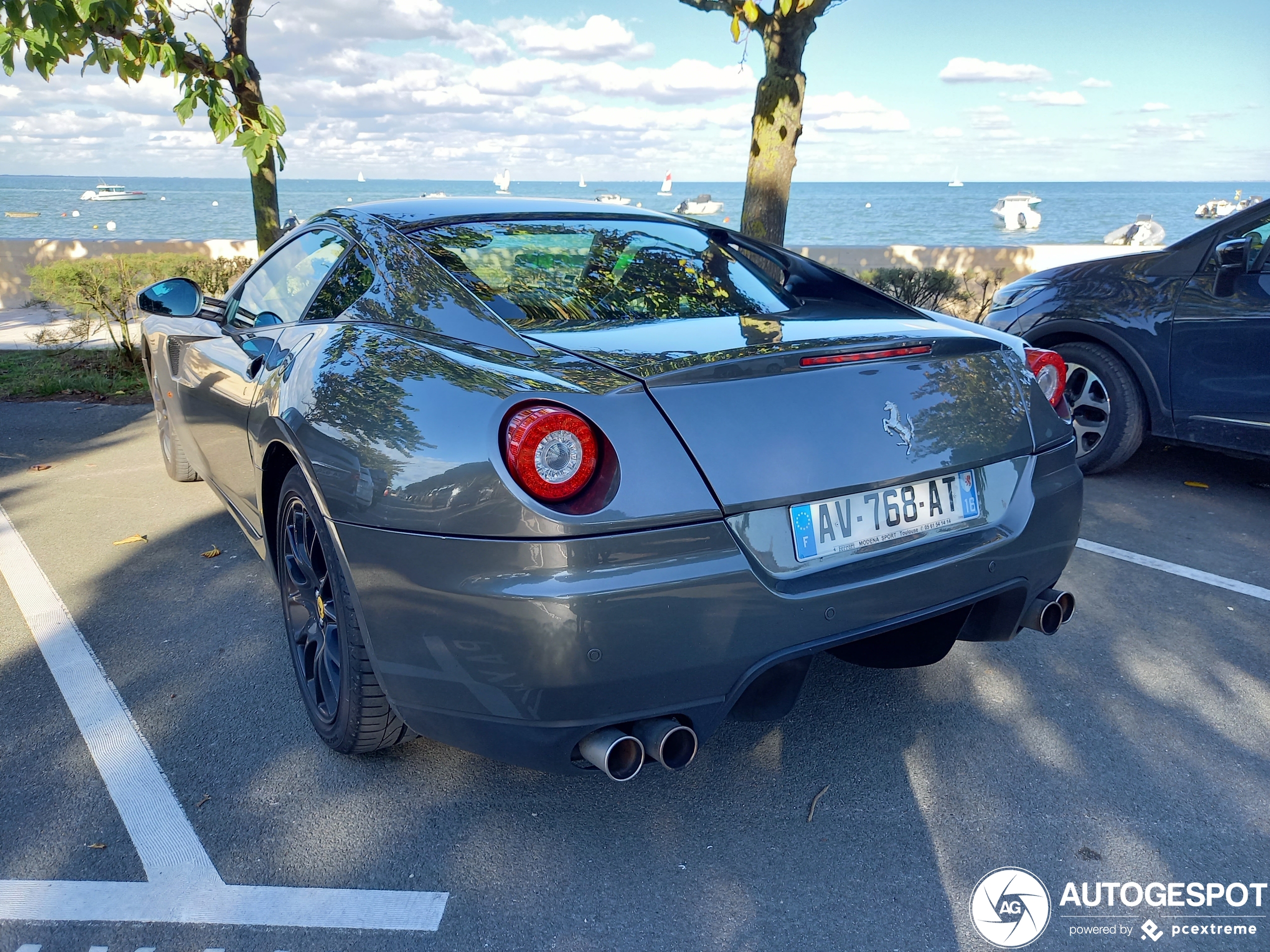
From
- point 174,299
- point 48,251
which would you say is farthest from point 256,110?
point 48,251

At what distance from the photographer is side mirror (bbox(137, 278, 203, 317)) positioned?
3.70m

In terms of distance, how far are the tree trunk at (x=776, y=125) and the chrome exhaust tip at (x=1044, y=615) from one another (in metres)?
5.21

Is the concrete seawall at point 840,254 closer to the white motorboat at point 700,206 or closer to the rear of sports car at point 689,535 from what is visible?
the rear of sports car at point 689,535

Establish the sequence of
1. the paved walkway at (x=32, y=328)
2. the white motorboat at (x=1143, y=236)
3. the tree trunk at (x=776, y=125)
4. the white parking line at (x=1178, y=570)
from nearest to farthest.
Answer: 1. the white parking line at (x=1178, y=570)
2. the tree trunk at (x=776, y=125)
3. the paved walkway at (x=32, y=328)
4. the white motorboat at (x=1143, y=236)

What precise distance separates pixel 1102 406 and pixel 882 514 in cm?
378

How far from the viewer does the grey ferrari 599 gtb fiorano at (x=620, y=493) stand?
184 centimetres

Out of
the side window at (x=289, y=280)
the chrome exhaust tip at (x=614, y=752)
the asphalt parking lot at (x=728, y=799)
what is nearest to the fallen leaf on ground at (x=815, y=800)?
the asphalt parking lot at (x=728, y=799)

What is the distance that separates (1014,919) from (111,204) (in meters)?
121

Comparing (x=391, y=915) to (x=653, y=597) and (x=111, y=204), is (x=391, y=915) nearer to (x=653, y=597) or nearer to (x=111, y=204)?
(x=653, y=597)

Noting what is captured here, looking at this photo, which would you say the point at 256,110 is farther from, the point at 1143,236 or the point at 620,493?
the point at 1143,236

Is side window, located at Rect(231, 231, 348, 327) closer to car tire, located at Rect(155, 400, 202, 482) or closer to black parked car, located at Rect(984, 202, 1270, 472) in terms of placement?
car tire, located at Rect(155, 400, 202, 482)

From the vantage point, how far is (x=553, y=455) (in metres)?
1.84

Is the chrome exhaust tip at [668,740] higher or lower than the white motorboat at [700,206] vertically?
higher

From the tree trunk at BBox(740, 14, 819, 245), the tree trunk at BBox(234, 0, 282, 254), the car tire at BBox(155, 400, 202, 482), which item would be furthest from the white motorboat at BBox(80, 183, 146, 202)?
the car tire at BBox(155, 400, 202, 482)
